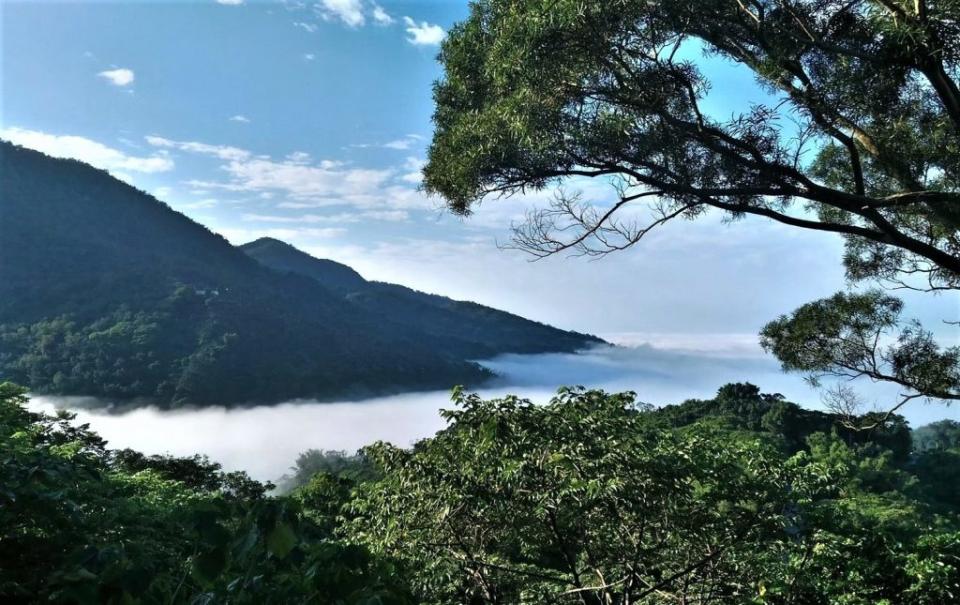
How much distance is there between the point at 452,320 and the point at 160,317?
67334mm

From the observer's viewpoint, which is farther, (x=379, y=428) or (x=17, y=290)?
(x=379, y=428)

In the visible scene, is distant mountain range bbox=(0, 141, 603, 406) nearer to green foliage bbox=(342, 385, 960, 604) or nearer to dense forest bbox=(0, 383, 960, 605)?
dense forest bbox=(0, 383, 960, 605)

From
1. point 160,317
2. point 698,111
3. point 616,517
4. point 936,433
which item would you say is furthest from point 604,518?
point 160,317

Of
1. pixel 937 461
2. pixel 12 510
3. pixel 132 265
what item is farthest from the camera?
pixel 132 265

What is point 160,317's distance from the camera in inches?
2916

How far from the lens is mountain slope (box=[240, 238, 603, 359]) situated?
4727 inches

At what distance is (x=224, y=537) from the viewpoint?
1087mm

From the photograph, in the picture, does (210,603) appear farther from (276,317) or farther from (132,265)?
(132,265)

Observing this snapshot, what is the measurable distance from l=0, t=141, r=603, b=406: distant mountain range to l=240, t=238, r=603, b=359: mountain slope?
2.96 metres

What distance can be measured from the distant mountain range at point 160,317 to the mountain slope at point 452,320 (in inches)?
117

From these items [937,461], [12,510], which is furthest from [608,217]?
[937,461]

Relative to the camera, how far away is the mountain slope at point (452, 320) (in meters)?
120

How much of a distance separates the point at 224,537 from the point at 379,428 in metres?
80.1

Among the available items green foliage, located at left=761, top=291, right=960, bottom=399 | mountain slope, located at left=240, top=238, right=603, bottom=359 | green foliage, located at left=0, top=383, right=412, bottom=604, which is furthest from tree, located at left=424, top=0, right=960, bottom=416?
mountain slope, located at left=240, top=238, right=603, bottom=359
